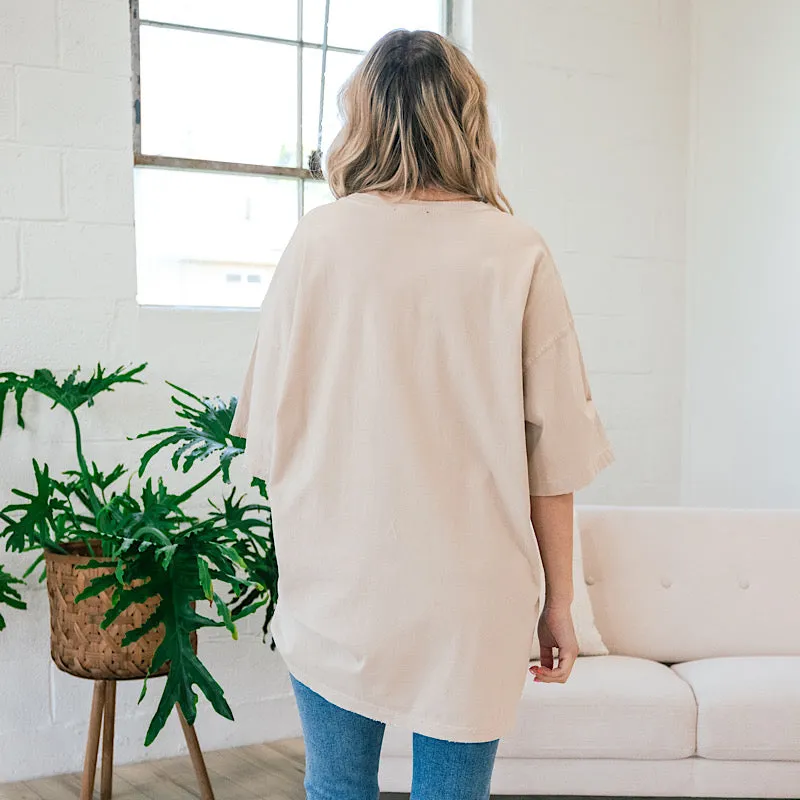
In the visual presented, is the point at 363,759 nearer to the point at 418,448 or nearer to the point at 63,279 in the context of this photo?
the point at 418,448

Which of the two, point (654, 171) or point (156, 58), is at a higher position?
point (156, 58)

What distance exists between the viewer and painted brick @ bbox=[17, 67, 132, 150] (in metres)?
2.60

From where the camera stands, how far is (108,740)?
2.48m

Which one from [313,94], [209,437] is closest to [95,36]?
[313,94]

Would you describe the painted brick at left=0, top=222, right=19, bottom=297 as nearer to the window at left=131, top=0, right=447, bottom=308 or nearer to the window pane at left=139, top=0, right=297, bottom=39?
the window at left=131, top=0, right=447, bottom=308

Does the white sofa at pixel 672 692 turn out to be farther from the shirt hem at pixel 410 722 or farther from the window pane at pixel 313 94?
the window pane at pixel 313 94

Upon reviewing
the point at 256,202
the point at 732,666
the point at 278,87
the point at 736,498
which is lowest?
the point at 732,666

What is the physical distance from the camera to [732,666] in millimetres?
2406

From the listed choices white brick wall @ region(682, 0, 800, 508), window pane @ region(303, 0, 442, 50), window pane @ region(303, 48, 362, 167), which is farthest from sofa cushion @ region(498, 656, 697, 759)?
window pane @ region(303, 0, 442, 50)

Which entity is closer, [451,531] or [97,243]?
[451,531]

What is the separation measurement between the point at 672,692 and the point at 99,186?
188 centimetres

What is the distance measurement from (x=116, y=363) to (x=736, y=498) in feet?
6.38

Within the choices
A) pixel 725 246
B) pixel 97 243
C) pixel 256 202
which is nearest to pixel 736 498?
pixel 725 246

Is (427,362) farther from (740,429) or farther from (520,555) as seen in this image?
(740,429)
